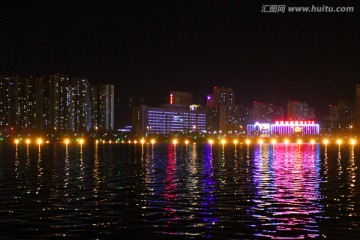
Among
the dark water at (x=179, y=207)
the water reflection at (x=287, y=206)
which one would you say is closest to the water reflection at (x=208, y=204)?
the dark water at (x=179, y=207)

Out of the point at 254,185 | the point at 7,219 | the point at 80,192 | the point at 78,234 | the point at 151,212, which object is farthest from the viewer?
the point at 254,185

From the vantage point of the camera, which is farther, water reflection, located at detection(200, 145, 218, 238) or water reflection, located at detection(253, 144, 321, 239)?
water reflection, located at detection(200, 145, 218, 238)

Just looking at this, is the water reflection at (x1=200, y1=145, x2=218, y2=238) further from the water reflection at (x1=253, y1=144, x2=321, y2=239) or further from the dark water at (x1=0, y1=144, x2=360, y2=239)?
the water reflection at (x1=253, y1=144, x2=321, y2=239)

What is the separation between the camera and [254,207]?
102ft

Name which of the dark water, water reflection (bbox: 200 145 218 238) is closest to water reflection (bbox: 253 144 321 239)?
the dark water

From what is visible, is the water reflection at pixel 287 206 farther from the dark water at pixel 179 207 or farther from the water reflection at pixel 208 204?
the water reflection at pixel 208 204

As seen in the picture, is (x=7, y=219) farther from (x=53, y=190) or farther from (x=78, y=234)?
(x=53, y=190)

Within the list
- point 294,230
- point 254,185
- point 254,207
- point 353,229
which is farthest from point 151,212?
point 254,185

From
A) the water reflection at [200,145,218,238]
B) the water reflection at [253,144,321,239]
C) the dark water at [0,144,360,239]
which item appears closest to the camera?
the dark water at [0,144,360,239]

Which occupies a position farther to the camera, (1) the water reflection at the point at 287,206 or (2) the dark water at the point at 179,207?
(1) the water reflection at the point at 287,206

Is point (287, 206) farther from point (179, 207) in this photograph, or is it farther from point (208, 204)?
point (179, 207)

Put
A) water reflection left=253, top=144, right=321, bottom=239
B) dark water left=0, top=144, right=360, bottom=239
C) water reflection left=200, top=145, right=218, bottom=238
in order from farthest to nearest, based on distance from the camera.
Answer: water reflection left=200, top=145, right=218, bottom=238 → water reflection left=253, top=144, right=321, bottom=239 → dark water left=0, top=144, right=360, bottom=239

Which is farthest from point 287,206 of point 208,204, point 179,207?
point 179,207

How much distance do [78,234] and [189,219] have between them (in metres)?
6.12
